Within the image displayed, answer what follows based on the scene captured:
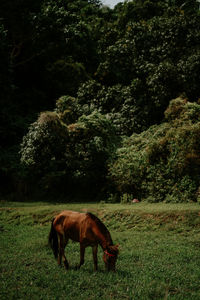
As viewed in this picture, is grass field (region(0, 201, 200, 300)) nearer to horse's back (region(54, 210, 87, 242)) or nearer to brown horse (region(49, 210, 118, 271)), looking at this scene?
brown horse (region(49, 210, 118, 271))

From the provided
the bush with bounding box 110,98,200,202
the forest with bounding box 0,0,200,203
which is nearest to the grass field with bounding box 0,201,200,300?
the bush with bounding box 110,98,200,202

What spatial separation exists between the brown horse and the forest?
25.2ft

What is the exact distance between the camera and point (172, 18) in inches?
772

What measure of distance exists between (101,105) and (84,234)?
16.3 meters

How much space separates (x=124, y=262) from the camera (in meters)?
6.49

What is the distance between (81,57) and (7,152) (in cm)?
1207

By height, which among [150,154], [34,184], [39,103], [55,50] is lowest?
[34,184]

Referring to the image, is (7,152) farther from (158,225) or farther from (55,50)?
(158,225)

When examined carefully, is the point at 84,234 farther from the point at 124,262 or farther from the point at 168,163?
the point at 168,163

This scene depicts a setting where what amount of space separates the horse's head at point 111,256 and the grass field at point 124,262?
174 mm

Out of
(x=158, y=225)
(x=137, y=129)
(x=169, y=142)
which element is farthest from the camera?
(x=137, y=129)

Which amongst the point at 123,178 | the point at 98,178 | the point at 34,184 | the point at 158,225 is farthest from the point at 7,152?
the point at 158,225

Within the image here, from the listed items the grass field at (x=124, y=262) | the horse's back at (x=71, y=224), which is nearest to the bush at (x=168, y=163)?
the grass field at (x=124, y=262)

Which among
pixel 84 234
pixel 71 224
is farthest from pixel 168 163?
pixel 84 234
